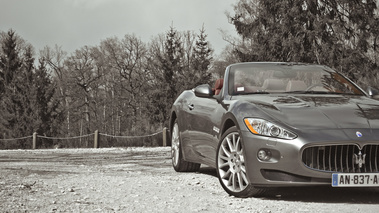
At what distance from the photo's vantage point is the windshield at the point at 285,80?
6.85m

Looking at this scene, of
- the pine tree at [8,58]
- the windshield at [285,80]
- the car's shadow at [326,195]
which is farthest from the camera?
the pine tree at [8,58]

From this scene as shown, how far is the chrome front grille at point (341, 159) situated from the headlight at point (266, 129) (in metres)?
0.24

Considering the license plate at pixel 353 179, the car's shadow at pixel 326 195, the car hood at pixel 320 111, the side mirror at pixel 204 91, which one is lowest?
the car's shadow at pixel 326 195

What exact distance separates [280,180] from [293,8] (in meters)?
25.4

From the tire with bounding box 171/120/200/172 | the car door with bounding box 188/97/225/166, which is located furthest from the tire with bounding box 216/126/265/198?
the tire with bounding box 171/120/200/172

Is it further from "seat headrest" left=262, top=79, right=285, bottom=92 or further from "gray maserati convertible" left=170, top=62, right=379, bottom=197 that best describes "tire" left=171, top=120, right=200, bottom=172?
"seat headrest" left=262, top=79, right=285, bottom=92

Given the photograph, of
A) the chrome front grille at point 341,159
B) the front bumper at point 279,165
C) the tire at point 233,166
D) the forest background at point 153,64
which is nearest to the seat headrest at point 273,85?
the tire at point 233,166

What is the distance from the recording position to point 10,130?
131 ft

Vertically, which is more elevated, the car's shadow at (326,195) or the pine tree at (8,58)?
the pine tree at (8,58)

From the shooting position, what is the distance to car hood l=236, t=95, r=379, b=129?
217 inches

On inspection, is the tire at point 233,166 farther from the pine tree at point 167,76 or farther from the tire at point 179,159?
the pine tree at point 167,76

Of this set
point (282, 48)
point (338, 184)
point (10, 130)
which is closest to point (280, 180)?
point (338, 184)

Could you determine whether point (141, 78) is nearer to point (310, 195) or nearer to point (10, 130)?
point (10, 130)

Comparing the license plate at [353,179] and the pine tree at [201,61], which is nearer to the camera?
the license plate at [353,179]
